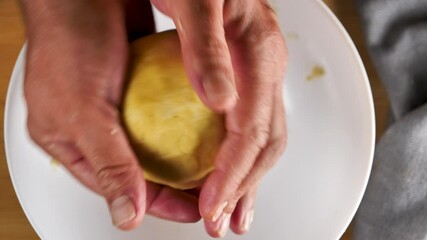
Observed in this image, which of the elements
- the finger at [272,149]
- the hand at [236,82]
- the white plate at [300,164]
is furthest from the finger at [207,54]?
the white plate at [300,164]

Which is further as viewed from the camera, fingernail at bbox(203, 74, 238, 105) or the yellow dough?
the yellow dough

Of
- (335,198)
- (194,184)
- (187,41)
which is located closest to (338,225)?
(335,198)

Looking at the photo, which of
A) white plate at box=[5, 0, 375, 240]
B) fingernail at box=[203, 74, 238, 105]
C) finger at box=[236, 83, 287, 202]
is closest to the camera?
fingernail at box=[203, 74, 238, 105]

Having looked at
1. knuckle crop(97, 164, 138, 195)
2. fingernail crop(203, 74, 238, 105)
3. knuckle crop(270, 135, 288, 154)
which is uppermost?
fingernail crop(203, 74, 238, 105)

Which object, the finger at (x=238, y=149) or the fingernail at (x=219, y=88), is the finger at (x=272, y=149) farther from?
the fingernail at (x=219, y=88)

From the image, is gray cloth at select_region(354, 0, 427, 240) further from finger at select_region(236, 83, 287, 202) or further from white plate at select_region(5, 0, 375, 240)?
finger at select_region(236, 83, 287, 202)

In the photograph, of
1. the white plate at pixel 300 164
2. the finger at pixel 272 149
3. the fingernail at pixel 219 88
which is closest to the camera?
the fingernail at pixel 219 88

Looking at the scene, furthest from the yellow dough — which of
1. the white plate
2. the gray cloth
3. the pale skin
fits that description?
the gray cloth

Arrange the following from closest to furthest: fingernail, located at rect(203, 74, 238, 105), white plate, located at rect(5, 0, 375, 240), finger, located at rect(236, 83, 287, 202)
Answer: fingernail, located at rect(203, 74, 238, 105) → finger, located at rect(236, 83, 287, 202) → white plate, located at rect(5, 0, 375, 240)
